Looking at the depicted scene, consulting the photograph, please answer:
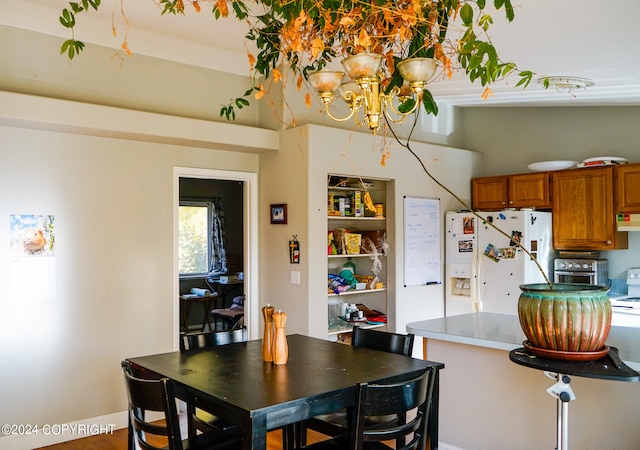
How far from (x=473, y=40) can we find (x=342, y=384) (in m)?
1.37

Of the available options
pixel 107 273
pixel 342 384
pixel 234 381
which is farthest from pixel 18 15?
pixel 342 384

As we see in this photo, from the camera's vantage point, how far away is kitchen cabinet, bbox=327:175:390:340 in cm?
525

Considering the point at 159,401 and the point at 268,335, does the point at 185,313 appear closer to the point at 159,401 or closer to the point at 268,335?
the point at 268,335

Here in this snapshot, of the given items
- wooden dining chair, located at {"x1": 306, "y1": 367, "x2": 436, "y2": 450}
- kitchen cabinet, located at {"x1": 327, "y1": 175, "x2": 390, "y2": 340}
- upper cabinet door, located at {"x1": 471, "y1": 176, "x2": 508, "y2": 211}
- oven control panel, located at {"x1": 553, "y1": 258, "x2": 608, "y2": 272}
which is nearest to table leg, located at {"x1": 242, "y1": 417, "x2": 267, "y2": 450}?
wooden dining chair, located at {"x1": 306, "y1": 367, "x2": 436, "y2": 450}

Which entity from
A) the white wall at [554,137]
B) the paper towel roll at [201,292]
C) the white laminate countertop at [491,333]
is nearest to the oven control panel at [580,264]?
the white wall at [554,137]

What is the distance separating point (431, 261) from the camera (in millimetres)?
5711

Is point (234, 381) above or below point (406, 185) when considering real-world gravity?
below

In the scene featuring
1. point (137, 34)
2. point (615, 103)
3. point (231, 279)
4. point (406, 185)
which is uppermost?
point (137, 34)

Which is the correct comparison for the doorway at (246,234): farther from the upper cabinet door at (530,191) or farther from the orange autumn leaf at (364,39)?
the orange autumn leaf at (364,39)

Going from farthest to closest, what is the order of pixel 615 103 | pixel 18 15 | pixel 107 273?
pixel 615 103 → pixel 107 273 → pixel 18 15

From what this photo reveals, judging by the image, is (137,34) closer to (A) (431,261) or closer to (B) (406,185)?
(B) (406,185)

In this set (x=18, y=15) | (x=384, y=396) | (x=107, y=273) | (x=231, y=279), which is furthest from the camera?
(x=231, y=279)

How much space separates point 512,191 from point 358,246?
1.76 metres

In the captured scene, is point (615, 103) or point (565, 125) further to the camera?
point (565, 125)
